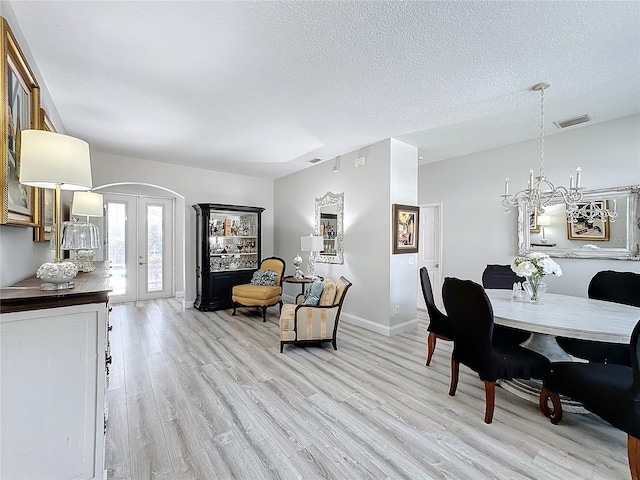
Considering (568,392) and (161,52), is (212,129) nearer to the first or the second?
(161,52)

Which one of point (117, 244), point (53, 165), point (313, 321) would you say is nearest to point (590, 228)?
point (313, 321)

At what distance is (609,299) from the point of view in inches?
119

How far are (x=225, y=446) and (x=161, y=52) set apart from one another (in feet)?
9.58

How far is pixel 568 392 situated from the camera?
1970 millimetres

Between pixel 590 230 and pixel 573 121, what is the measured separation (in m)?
1.38

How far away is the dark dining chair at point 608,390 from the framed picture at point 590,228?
2.33 meters

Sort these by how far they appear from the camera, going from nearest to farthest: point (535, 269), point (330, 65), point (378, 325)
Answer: point (330, 65) < point (535, 269) < point (378, 325)

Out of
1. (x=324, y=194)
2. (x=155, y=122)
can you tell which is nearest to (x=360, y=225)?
(x=324, y=194)

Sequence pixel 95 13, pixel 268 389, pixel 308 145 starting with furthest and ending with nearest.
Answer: pixel 308 145 < pixel 268 389 < pixel 95 13

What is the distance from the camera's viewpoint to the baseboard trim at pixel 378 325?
4.20 m

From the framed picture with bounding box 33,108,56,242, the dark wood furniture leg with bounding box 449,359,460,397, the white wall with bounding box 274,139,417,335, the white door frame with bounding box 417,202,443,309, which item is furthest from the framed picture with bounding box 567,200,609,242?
the framed picture with bounding box 33,108,56,242

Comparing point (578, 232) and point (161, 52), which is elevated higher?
point (161, 52)

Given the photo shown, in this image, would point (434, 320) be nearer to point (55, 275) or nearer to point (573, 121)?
point (573, 121)

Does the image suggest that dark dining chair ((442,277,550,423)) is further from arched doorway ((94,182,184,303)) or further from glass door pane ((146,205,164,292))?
glass door pane ((146,205,164,292))
